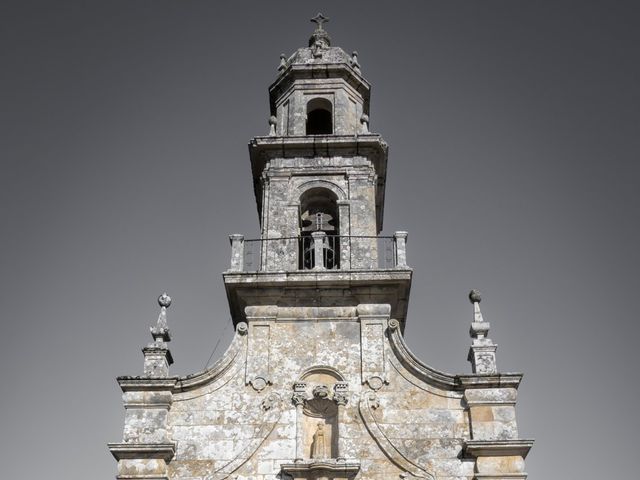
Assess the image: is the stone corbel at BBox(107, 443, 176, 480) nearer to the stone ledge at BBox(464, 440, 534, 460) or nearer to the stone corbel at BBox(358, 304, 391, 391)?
the stone corbel at BBox(358, 304, 391, 391)

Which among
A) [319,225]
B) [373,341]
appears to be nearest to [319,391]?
[373,341]

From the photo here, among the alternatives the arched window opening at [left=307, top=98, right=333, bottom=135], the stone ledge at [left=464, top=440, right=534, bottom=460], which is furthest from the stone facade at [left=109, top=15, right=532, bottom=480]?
the arched window opening at [left=307, top=98, right=333, bottom=135]

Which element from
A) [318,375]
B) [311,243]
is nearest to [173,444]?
[318,375]

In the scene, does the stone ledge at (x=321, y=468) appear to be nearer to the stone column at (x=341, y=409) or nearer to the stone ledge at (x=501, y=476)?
the stone column at (x=341, y=409)

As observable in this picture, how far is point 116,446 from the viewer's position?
60.3ft

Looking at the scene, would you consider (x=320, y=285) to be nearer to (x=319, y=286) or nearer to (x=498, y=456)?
(x=319, y=286)

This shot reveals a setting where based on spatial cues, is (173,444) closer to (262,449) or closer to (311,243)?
(262,449)

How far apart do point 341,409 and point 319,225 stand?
5.82 metres

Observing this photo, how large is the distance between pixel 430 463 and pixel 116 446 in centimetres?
631

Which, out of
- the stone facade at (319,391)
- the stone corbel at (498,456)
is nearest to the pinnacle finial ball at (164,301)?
the stone facade at (319,391)

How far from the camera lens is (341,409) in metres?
19.3

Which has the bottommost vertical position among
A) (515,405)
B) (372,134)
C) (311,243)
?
(515,405)

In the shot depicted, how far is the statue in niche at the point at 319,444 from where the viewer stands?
18.6 meters

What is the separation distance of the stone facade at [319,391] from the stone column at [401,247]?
3 centimetres
